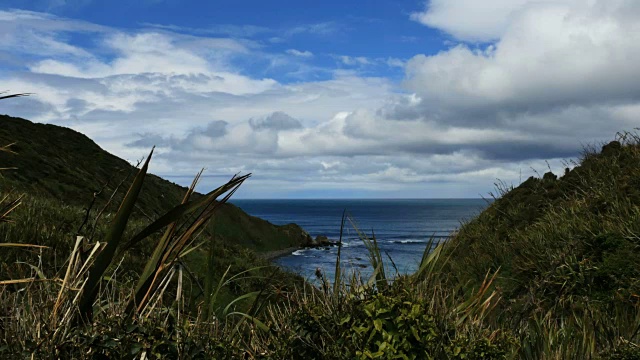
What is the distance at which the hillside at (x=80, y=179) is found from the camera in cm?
2745

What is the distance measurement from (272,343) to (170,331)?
1.01m

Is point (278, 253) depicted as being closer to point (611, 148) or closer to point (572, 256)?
point (611, 148)

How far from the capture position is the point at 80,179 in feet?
109

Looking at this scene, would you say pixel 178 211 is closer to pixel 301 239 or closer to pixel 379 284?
pixel 379 284

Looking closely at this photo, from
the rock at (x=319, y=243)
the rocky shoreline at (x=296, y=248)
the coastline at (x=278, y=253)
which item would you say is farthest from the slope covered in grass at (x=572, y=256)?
the rock at (x=319, y=243)

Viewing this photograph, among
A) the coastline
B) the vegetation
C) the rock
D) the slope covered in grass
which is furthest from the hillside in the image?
the slope covered in grass

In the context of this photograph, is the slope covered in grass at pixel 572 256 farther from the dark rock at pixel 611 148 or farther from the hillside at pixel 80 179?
the hillside at pixel 80 179

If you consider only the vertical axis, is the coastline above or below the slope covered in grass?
below

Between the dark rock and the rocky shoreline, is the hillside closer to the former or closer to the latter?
the rocky shoreline

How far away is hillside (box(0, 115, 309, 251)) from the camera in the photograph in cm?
2745

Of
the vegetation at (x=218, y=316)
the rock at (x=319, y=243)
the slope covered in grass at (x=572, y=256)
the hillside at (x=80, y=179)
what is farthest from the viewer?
the rock at (x=319, y=243)

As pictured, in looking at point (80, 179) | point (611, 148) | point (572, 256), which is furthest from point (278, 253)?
point (572, 256)

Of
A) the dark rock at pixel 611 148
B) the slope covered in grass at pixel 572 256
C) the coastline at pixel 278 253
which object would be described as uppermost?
the dark rock at pixel 611 148

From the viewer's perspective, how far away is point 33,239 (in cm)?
995
